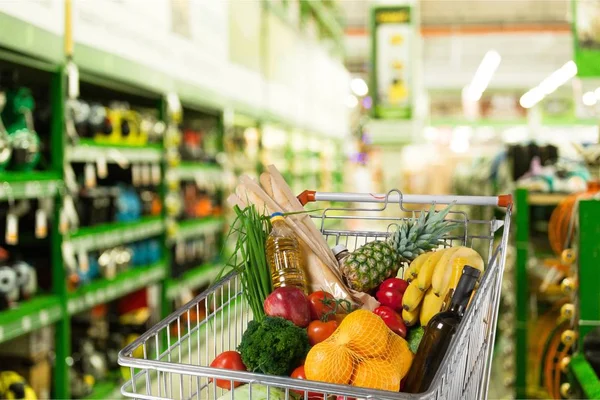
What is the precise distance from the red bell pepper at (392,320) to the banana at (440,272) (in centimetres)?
11

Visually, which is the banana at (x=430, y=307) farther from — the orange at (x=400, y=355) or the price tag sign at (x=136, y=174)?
the price tag sign at (x=136, y=174)

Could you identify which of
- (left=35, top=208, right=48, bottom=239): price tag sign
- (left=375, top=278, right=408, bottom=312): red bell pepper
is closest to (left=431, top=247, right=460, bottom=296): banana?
(left=375, top=278, right=408, bottom=312): red bell pepper

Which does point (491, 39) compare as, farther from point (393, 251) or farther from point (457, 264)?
point (457, 264)

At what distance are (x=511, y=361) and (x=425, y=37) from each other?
593 inches

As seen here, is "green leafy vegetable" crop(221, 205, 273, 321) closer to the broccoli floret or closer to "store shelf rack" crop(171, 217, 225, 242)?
the broccoli floret

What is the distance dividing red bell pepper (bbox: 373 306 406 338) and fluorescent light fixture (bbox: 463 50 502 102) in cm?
1373

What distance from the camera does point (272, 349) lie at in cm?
125

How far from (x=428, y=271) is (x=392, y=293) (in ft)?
0.36

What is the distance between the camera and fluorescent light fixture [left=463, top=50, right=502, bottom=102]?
14.7 meters

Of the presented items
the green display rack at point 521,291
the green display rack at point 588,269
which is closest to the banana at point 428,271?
the green display rack at point 588,269

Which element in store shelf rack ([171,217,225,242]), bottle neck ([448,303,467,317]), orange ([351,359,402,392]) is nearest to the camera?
orange ([351,359,402,392])

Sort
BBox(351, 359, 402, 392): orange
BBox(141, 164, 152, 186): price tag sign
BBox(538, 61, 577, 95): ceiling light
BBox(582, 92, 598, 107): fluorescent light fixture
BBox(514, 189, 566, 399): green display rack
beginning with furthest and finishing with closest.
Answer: BBox(538, 61, 577, 95): ceiling light, BBox(141, 164, 152, 186): price tag sign, BBox(582, 92, 598, 107): fluorescent light fixture, BBox(514, 189, 566, 399): green display rack, BBox(351, 359, 402, 392): orange

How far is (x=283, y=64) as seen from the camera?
25.9 ft

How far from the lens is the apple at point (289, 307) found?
4.68 ft
